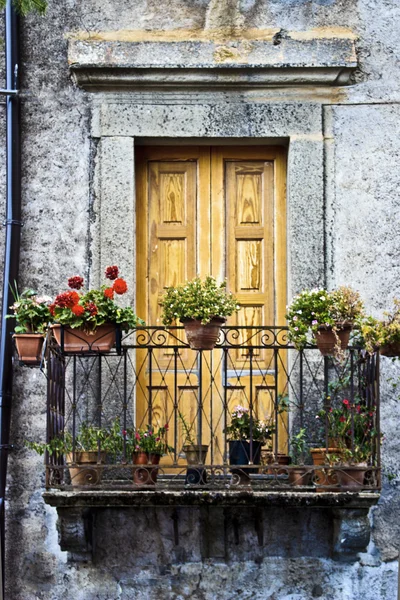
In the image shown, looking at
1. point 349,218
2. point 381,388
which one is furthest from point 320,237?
point 381,388

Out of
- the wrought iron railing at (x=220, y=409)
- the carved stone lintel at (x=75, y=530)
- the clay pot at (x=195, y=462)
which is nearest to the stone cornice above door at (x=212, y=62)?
the wrought iron railing at (x=220, y=409)

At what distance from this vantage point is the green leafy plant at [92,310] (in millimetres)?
9688

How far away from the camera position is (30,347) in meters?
9.84

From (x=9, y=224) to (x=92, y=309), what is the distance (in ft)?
3.95

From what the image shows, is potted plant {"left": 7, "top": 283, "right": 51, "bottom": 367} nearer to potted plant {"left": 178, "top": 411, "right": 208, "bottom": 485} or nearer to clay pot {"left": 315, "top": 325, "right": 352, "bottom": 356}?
potted plant {"left": 178, "top": 411, "right": 208, "bottom": 485}

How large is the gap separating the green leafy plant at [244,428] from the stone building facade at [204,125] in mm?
814

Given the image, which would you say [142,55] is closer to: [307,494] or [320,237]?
[320,237]

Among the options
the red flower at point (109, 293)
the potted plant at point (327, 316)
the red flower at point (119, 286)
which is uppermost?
the red flower at point (119, 286)

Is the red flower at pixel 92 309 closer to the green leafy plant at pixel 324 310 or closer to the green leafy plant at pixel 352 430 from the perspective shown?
the green leafy plant at pixel 324 310

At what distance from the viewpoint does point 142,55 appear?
10.7m

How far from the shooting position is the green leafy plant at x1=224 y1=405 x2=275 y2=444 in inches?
400

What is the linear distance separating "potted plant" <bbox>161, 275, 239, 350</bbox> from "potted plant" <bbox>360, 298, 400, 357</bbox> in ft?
2.81

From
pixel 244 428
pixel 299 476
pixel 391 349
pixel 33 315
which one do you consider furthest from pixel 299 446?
pixel 33 315

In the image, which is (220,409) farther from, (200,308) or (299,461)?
(200,308)
